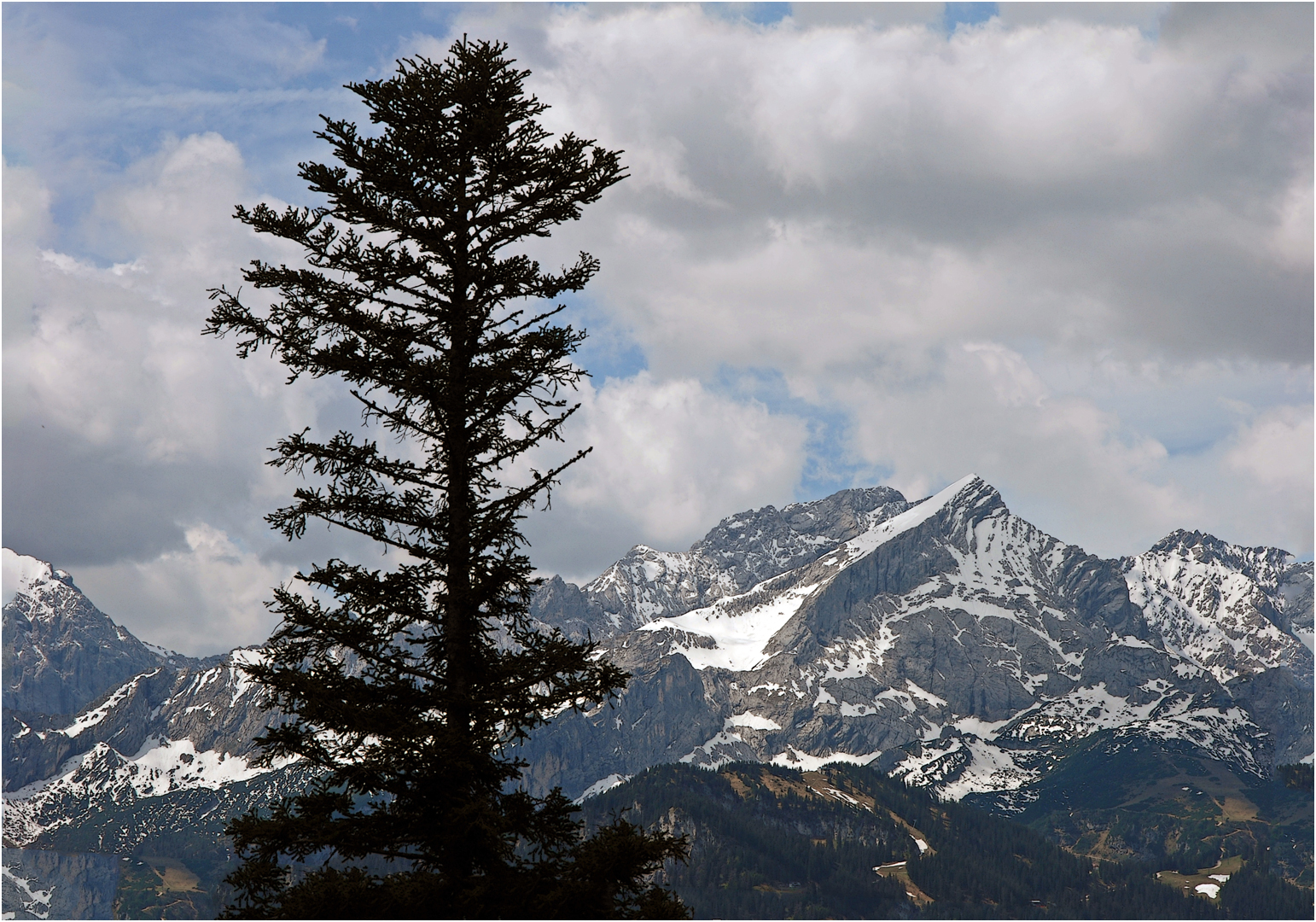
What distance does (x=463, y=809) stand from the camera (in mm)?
23453

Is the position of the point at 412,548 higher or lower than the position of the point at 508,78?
lower

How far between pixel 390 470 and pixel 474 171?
25.0 feet

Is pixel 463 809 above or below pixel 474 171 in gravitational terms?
below

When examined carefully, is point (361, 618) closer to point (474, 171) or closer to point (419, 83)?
point (474, 171)

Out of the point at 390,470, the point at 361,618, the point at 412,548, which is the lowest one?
the point at 361,618

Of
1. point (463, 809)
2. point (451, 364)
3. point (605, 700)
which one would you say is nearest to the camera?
point (463, 809)

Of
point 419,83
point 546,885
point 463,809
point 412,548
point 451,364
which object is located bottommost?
point 546,885

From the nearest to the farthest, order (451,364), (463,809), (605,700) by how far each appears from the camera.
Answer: (463,809), (605,700), (451,364)

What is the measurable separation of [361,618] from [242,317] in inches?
289

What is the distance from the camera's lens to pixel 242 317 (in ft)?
86.0

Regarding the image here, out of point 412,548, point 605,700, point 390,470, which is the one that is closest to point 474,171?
point 390,470

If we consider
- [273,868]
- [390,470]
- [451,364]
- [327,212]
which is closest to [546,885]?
[273,868]

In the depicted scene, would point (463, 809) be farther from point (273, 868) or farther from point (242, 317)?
point (242, 317)

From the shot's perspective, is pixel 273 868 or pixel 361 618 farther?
pixel 361 618
